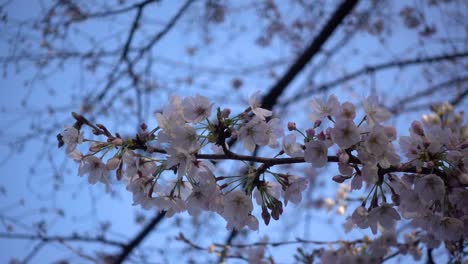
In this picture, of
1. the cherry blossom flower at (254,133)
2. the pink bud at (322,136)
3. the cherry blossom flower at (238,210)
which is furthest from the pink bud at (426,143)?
the cherry blossom flower at (238,210)

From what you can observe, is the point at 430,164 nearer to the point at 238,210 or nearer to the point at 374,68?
the point at 238,210

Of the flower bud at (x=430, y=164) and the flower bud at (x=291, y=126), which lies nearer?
the flower bud at (x=430, y=164)

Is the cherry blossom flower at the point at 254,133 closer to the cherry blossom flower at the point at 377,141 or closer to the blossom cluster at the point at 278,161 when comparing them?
the blossom cluster at the point at 278,161

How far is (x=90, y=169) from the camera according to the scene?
5.85 feet

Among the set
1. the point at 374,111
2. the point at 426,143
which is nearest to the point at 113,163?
the point at 374,111

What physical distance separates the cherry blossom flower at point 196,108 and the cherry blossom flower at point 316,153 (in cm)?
46

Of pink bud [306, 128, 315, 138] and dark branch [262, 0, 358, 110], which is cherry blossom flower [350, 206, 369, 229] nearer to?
pink bud [306, 128, 315, 138]

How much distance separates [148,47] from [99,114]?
1.21 metres

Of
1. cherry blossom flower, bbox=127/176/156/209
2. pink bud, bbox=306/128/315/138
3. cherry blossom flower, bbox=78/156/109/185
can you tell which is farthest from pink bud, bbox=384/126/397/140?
cherry blossom flower, bbox=78/156/109/185

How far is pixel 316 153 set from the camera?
1515 millimetres

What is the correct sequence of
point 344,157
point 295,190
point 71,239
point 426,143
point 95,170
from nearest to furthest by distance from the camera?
1. point 344,157
2. point 426,143
3. point 295,190
4. point 95,170
5. point 71,239

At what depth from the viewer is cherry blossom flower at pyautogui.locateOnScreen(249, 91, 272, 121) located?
1.58m

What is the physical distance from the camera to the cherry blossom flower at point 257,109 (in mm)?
1582

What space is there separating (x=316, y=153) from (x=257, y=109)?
329mm
